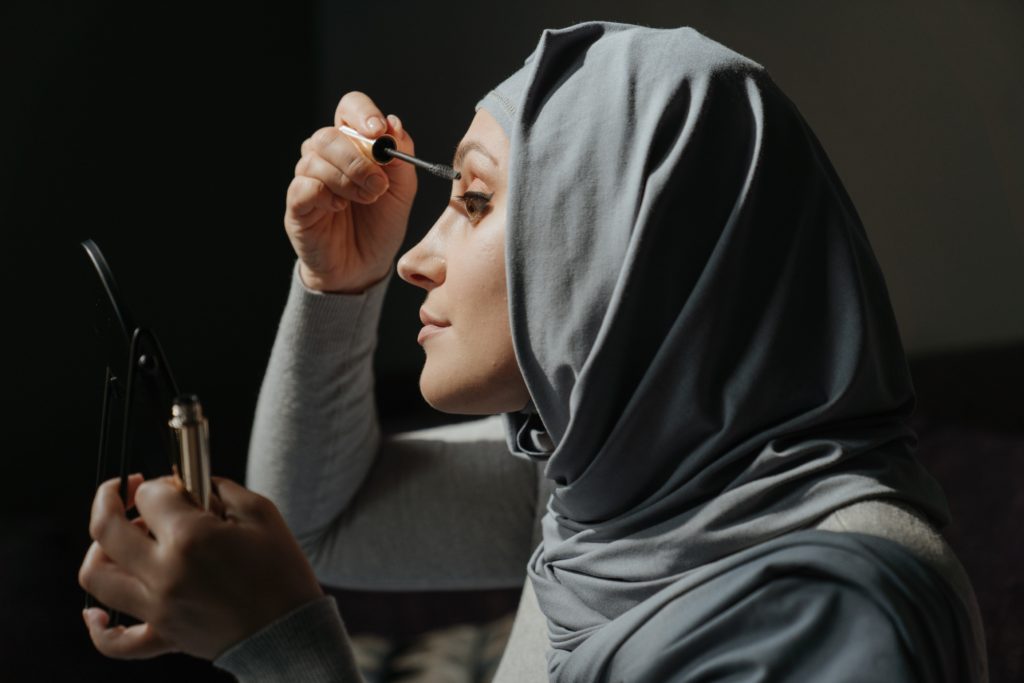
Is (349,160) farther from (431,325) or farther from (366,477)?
(366,477)

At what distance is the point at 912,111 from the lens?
60.2 inches

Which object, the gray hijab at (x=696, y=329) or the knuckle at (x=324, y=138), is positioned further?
the knuckle at (x=324, y=138)

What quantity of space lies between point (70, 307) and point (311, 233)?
1.72ft

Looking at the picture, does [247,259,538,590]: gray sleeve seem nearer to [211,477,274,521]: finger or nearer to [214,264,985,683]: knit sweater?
[214,264,985,683]: knit sweater

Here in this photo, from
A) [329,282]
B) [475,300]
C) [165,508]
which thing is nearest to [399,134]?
[329,282]

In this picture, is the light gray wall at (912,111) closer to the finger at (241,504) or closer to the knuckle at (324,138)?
the knuckle at (324,138)

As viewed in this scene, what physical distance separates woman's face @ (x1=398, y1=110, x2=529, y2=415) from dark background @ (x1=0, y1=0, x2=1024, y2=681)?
561 mm

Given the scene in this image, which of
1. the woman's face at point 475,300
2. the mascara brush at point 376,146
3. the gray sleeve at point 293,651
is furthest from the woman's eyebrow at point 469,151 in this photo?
the gray sleeve at point 293,651

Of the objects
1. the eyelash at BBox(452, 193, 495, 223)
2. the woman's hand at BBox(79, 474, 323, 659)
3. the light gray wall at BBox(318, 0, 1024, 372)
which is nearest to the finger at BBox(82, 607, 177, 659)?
the woman's hand at BBox(79, 474, 323, 659)

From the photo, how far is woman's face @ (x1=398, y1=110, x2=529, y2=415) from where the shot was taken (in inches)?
32.0

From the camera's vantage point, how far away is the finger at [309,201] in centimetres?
99

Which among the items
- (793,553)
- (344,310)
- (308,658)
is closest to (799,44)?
(344,310)

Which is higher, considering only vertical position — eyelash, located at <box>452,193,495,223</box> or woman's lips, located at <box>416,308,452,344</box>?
eyelash, located at <box>452,193,495,223</box>

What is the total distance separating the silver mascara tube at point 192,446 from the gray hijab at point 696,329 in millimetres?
242
